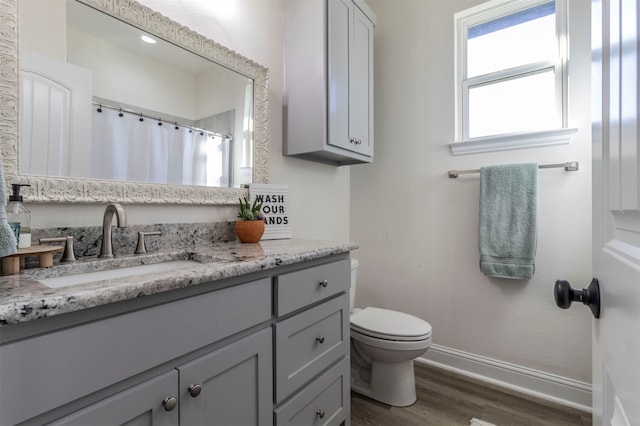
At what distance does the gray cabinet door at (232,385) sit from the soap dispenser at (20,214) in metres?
0.61

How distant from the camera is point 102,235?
1.08 meters

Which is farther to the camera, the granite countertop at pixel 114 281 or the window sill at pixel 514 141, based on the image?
the window sill at pixel 514 141

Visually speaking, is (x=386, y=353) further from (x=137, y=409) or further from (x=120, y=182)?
(x=120, y=182)

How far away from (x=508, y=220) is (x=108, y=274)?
2.00m

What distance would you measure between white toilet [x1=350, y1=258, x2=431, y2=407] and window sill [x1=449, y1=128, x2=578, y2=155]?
114 cm

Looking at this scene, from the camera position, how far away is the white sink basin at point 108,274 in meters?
0.88

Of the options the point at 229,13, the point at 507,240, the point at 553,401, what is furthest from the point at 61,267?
the point at 553,401

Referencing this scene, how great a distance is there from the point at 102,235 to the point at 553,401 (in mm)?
2396

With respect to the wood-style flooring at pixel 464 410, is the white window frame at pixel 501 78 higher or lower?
higher

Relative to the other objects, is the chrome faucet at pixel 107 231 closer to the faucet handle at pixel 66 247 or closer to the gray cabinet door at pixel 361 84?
the faucet handle at pixel 66 247

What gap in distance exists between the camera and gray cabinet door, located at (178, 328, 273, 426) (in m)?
0.79

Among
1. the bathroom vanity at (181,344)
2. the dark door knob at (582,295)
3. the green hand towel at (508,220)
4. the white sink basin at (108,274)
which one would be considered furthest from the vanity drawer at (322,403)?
the green hand towel at (508,220)

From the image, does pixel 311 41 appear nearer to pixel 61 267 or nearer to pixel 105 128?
pixel 105 128

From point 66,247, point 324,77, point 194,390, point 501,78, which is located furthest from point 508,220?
point 66,247
